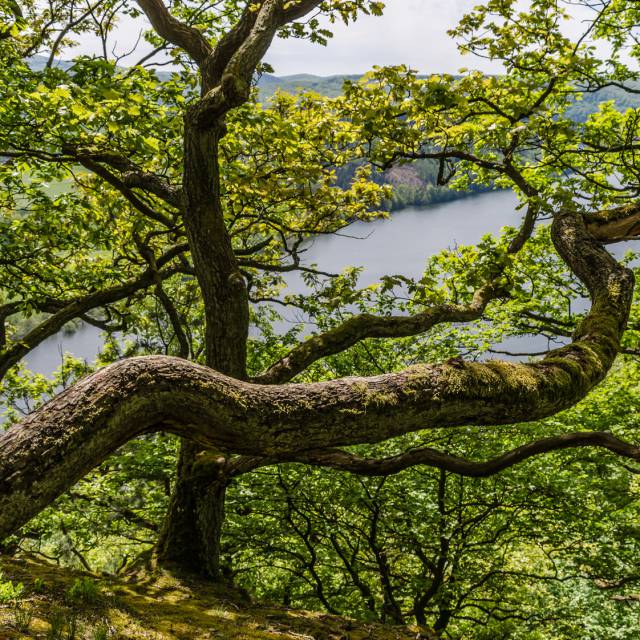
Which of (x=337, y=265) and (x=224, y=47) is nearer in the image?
(x=224, y=47)

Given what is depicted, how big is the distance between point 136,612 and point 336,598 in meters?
7.48

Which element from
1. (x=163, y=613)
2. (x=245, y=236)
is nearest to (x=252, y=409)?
(x=163, y=613)

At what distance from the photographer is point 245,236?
31.5 feet

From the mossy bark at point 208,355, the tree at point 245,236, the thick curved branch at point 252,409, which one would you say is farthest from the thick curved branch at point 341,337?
the thick curved branch at point 252,409

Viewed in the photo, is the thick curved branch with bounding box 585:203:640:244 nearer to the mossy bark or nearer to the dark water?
the mossy bark

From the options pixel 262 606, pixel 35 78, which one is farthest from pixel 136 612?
pixel 35 78

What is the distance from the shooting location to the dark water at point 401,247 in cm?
6033

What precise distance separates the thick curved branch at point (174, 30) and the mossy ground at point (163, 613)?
495 cm

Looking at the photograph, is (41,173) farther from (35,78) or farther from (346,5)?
(346,5)

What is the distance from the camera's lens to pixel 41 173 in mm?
7348

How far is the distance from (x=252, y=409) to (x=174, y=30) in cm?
477

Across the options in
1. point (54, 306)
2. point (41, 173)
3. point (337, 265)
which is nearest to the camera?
point (41, 173)

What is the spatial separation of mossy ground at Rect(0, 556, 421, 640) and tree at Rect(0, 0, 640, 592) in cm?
66

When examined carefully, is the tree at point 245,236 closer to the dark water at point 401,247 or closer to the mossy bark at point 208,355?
the mossy bark at point 208,355
